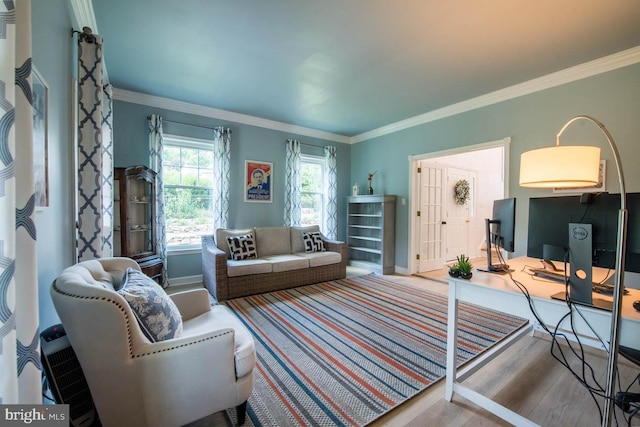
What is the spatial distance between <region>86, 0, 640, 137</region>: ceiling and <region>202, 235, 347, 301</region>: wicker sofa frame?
216cm

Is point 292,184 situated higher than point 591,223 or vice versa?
point 292,184

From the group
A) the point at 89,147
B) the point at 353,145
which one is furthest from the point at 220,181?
the point at 353,145

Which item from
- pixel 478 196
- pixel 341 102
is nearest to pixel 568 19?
pixel 341 102

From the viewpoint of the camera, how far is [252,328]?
2574mm

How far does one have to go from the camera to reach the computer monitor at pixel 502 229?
1.82 meters

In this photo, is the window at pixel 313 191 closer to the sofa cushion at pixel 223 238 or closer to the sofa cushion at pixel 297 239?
the sofa cushion at pixel 297 239

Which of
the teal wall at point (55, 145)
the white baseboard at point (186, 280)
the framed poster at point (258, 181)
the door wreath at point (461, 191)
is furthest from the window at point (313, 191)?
the teal wall at point (55, 145)

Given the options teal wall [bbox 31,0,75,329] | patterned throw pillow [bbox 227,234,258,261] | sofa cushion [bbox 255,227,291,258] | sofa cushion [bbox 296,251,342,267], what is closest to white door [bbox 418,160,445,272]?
sofa cushion [bbox 296,251,342,267]

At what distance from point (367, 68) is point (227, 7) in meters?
1.49

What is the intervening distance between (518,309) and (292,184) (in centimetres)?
387

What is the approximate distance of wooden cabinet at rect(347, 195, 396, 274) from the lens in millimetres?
4742

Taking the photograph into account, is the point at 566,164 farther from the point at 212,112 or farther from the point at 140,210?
the point at 212,112

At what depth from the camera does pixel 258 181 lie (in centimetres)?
457

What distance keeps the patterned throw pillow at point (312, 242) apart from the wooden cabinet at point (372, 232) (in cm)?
114
